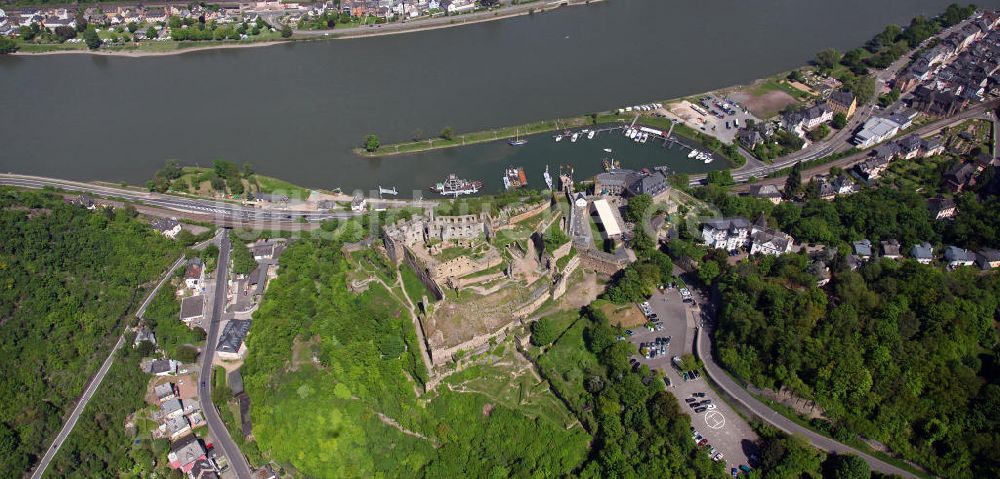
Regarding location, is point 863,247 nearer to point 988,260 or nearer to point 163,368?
point 988,260

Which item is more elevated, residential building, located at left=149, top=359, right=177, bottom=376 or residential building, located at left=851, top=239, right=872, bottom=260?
residential building, located at left=851, top=239, right=872, bottom=260

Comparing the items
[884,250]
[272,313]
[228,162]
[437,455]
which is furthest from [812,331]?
[228,162]

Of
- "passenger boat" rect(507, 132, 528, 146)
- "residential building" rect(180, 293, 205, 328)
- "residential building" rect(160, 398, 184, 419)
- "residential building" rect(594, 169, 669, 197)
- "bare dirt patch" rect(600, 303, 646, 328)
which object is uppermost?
"residential building" rect(594, 169, 669, 197)

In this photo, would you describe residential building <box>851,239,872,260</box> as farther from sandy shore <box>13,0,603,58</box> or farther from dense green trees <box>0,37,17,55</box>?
dense green trees <box>0,37,17,55</box>

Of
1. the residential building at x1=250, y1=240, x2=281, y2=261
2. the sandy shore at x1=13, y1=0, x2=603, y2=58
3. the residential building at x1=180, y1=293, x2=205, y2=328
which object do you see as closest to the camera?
the residential building at x1=180, y1=293, x2=205, y2=328

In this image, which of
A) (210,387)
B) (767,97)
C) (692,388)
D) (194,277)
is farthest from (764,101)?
(210,387)

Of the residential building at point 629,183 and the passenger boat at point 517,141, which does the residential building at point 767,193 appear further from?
the passenger boat at point 517,141

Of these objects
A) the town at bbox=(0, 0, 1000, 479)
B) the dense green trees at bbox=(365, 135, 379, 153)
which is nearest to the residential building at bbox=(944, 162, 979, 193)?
the town at bbox=(0, 0, 1000, 479)
